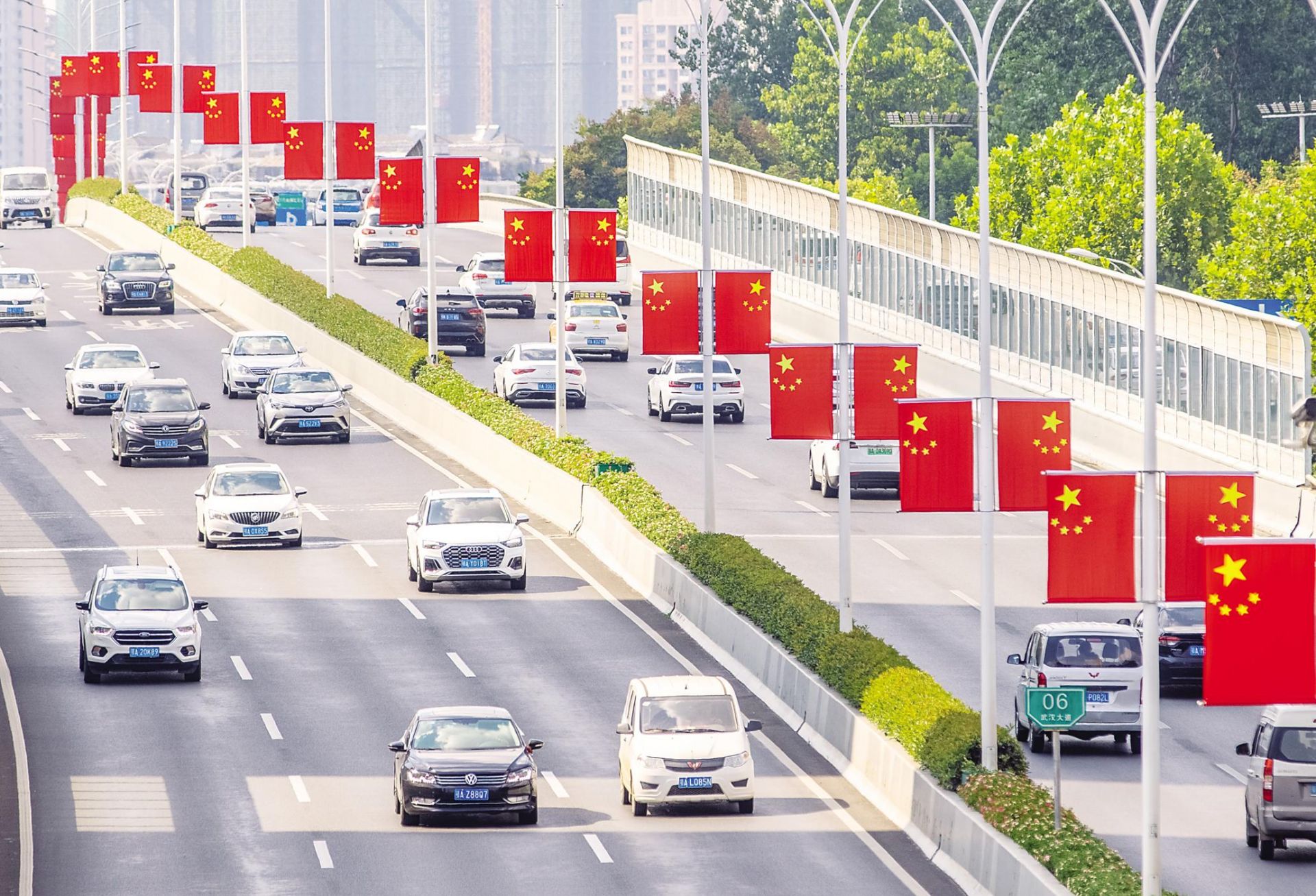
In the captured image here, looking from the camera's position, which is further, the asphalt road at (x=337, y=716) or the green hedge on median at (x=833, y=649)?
the asphalt road at (x=337, y=716)

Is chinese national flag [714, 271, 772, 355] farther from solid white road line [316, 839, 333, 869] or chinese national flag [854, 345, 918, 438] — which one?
solid white road line [316, 839, 333, 869]

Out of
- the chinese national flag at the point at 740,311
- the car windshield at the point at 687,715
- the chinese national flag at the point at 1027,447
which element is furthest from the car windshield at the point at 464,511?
the chinese national flag at the point at 1027,447

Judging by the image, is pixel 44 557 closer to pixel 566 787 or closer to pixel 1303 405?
pixel 566 787

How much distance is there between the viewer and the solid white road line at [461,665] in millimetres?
38062

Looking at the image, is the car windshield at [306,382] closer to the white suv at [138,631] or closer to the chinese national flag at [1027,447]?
the white suv at [138,631]

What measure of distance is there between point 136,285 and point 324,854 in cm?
5449

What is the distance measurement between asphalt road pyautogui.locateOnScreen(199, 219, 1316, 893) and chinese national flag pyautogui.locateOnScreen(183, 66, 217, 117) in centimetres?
1065

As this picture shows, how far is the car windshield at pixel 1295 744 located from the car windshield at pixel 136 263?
5915 centimetres

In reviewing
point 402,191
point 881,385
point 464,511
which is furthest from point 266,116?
point 881,385

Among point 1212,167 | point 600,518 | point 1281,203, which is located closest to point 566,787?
point 600,518

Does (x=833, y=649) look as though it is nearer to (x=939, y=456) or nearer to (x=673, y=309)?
(x=939, y=456)

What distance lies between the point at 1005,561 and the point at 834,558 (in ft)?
11.1

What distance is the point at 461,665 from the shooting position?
38.7 m

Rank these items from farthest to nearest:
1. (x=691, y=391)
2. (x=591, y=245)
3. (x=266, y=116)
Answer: (x=266, y=116) < (x=691, y=391) < (x=591, y=245)
